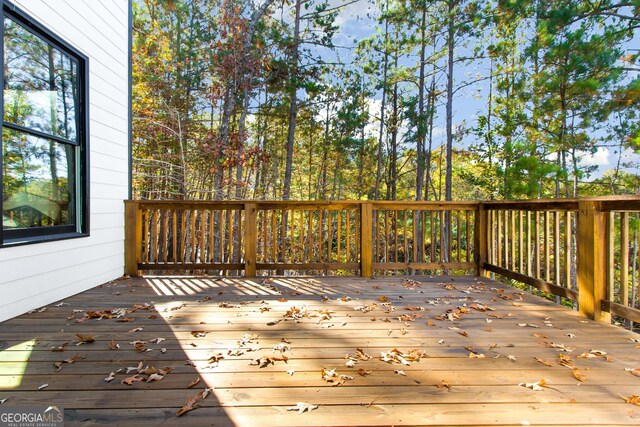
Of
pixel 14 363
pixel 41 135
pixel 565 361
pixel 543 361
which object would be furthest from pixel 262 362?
pixel 41 135

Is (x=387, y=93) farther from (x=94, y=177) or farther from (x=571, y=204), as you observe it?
(x=94, y=177)

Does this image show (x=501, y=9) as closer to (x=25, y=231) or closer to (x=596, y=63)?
(x=596, y=63)

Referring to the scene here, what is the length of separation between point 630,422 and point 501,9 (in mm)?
10031

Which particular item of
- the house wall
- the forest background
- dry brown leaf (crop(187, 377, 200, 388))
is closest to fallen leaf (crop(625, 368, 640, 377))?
dry brown leaf (crop(187, 377, 200, 388))

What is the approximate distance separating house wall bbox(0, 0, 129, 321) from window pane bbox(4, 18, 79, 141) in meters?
0.19

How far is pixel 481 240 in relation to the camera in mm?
4121

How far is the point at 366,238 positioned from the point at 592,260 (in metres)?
2.15

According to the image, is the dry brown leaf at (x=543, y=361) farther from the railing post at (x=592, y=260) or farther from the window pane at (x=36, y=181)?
the window pane at (x=36, y=181)

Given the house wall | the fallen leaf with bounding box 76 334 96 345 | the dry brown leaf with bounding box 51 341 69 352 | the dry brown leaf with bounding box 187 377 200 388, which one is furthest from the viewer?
the house wall

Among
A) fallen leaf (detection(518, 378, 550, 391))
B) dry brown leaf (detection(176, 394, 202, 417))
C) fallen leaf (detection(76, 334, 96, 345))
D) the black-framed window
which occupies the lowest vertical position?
fallen leaf (detection(518, 378, 550, 391))

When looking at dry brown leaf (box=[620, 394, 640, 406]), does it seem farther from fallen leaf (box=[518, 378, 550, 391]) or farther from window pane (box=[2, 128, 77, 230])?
window pane (box=[2, 128, 77, 230])

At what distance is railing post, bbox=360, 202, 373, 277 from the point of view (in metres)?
4.03

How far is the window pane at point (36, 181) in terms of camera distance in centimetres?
244

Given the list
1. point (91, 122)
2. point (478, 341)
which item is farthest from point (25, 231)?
point (478, 341)
